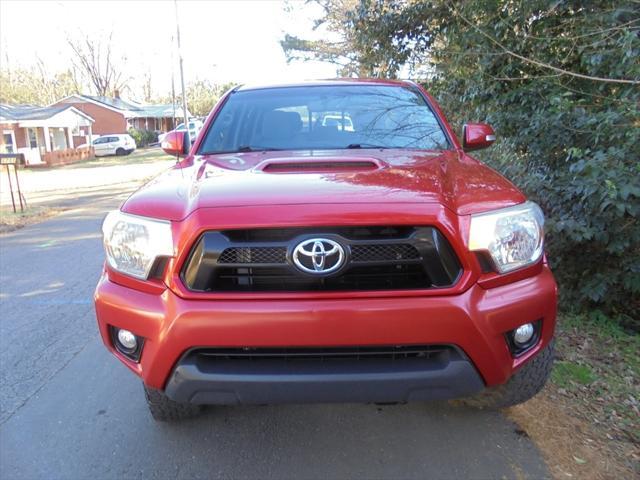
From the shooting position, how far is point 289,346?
2027mm

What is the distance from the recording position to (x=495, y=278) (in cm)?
211

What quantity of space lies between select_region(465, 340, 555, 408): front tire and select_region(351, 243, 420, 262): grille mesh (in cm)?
80

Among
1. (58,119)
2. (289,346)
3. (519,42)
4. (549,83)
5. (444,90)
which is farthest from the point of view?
(58,119)

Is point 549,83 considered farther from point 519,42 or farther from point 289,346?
point 289,346

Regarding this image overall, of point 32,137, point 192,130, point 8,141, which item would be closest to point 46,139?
point 32,137

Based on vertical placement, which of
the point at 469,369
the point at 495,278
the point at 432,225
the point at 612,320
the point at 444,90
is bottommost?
the point at 612,320

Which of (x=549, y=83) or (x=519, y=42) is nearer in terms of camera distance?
(x=549, y=83)

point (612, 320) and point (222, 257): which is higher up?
point (222, 257)

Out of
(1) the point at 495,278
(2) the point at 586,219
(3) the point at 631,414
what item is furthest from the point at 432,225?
(2) the point at 586,219

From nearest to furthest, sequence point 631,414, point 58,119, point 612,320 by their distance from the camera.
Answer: point 631,414, point 612,320, point 58,119

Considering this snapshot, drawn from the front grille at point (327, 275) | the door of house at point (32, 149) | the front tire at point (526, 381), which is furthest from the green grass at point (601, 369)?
the door of house at point (32, 149)

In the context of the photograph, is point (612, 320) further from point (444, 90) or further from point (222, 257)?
point (444, 90)

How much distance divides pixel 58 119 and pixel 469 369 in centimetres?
3885

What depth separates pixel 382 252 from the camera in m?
2.09
